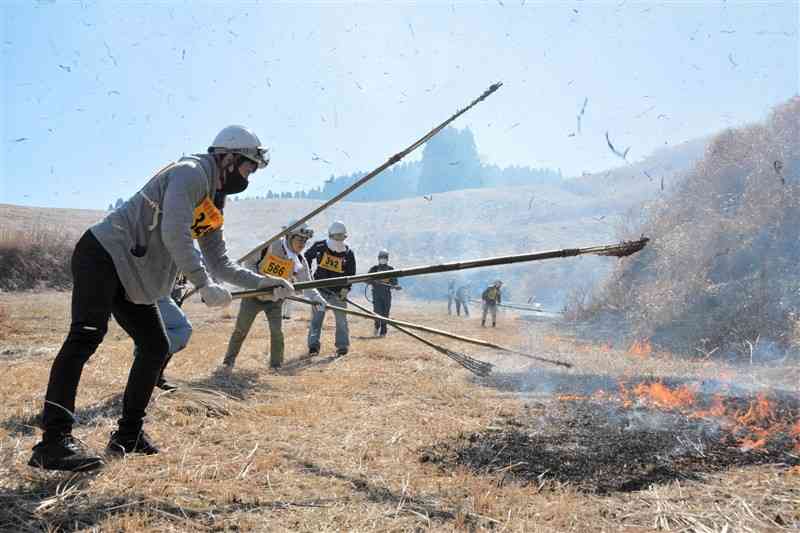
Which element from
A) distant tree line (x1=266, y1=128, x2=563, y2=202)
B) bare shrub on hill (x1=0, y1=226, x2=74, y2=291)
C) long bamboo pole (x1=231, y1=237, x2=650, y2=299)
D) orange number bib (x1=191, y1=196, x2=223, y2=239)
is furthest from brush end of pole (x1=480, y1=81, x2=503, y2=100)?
distant tree line (x1=266, y1=128, x2=563, y2=202)

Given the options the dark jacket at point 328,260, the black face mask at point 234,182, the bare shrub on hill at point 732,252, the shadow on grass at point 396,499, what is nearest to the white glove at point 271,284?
the black face mask at point 234,182

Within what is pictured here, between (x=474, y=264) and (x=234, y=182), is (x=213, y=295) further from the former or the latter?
(x=474, y=264)

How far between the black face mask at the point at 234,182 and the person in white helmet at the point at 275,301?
323 cm

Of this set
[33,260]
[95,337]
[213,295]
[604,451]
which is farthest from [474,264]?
[33,260]

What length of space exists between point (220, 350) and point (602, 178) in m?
88.3

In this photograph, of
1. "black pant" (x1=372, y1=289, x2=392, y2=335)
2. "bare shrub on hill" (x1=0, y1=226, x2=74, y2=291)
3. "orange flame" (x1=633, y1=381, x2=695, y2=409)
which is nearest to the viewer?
"orange flame" (x1=633, y1=381, x2=695, y2=409)

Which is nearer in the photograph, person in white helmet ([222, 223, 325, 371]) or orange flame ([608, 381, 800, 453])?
orange flame ([608, 381, 800, 453])

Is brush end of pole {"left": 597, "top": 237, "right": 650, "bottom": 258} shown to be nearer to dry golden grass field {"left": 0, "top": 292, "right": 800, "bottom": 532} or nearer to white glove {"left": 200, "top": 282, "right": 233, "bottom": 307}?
dry golden grass field {"left": 0, "top": 292, "right": 800, "bottom": 532}

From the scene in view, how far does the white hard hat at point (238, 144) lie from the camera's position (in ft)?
12.4

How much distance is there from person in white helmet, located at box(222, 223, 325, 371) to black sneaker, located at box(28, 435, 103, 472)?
375cm

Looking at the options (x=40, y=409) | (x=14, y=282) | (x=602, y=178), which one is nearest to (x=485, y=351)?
(x=40, y=409)

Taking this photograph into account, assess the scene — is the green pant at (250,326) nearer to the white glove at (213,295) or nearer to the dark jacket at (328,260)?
the dark jacket at (328,260)

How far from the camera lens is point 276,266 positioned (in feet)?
25.3

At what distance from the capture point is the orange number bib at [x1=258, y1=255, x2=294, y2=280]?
7.70m
